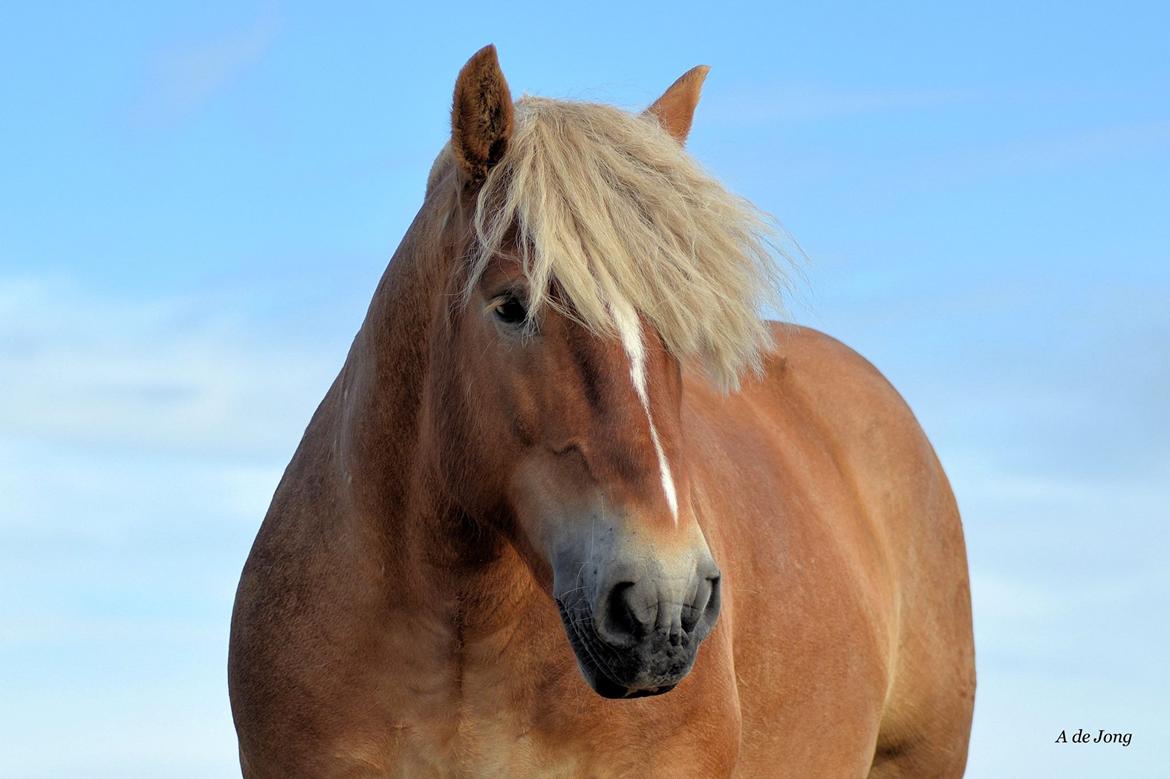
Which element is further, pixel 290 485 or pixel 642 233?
pixel 290 485

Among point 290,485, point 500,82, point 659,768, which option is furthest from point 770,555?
point 500,82

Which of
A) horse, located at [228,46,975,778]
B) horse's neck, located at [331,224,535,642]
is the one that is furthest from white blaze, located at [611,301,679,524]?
horse's neck, located at [331,224,535,642]

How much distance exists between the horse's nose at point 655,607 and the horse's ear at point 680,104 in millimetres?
1629

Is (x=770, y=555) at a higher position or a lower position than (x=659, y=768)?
higher

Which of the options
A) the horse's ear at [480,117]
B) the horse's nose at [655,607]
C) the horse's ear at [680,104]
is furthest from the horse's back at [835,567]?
the horse's ear at [480,117]

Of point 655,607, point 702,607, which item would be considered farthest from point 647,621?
point 702,607

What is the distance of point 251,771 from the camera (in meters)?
4.37

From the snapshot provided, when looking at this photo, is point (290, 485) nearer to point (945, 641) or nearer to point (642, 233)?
point (642, 233)

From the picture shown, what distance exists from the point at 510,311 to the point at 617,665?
2.89ft

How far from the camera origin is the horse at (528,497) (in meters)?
3.47

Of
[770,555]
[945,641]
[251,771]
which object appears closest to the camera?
[251,771]

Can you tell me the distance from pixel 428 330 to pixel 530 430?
524mm

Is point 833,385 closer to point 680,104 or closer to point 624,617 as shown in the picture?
point 680,104

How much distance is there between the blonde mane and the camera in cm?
358
